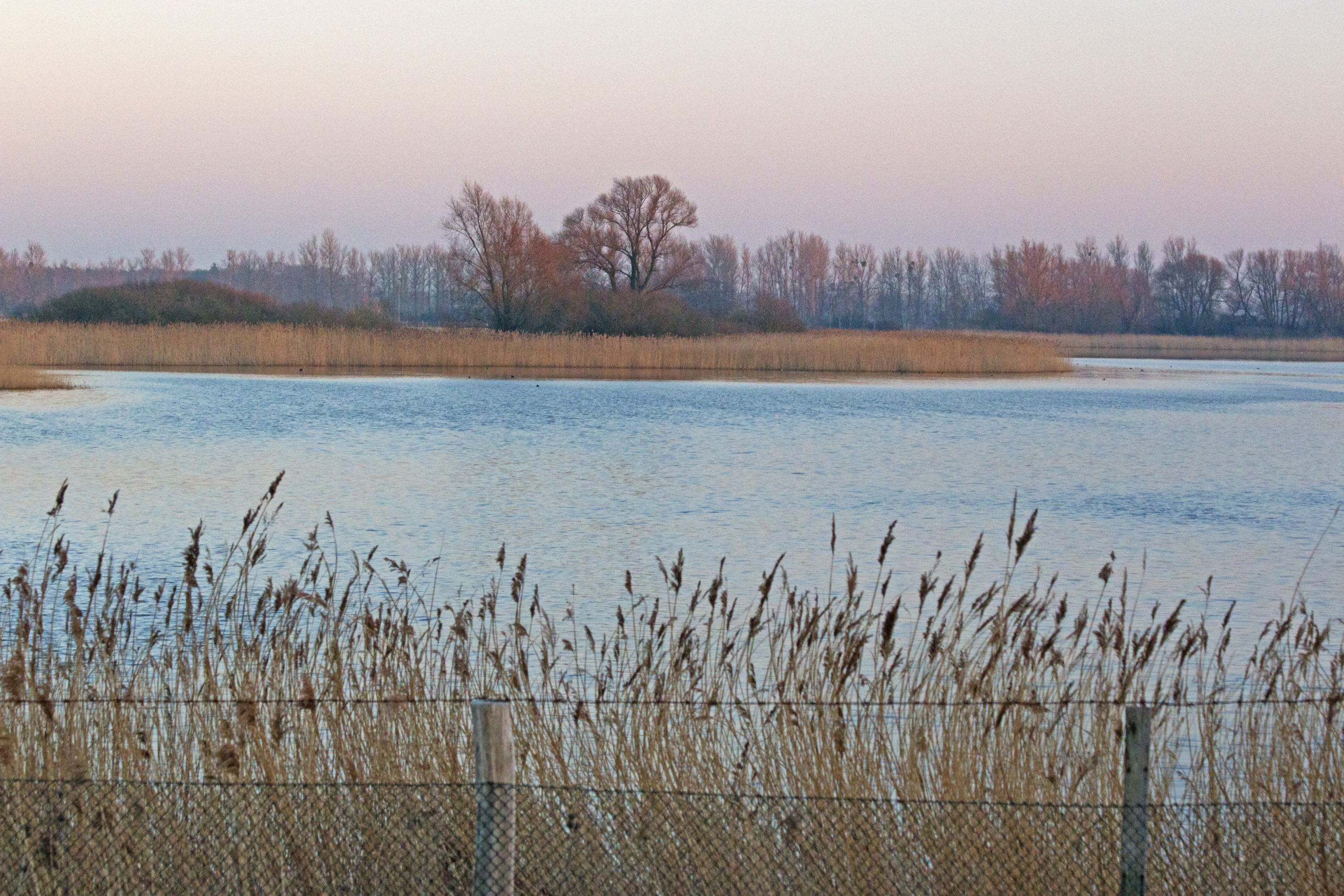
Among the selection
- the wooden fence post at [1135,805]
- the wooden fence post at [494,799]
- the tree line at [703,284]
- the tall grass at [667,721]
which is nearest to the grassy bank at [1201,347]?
the tree line at [703,284]

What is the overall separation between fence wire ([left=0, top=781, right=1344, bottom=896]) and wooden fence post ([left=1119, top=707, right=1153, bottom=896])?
0.90 feet

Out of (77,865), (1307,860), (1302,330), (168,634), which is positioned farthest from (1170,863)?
Answer: (1302,330)

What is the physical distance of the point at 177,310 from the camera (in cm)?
4328

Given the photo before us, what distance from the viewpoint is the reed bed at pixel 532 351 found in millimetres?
34906

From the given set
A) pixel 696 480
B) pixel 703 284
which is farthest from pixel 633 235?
pixel 696 480

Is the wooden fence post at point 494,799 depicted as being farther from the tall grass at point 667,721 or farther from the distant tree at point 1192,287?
the distant tree at point 1192,287

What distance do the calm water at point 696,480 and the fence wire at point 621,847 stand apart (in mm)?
3887

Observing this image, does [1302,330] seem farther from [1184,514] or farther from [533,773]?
[533,773]

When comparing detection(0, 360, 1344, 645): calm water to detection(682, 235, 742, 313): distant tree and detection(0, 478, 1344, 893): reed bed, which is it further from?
detection(682, 235, 742, 313): distant tree

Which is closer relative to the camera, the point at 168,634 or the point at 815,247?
the point at 168,634

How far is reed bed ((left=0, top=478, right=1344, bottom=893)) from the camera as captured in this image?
363 cm

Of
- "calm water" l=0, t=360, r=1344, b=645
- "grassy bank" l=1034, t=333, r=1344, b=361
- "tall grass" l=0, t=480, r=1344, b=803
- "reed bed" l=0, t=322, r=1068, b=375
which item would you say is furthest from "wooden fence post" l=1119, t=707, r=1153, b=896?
"grassy bank" l=1034, t=333, r=1344, b=361

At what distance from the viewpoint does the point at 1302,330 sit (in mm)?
82125

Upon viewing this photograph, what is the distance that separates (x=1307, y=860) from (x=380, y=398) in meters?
22.0
